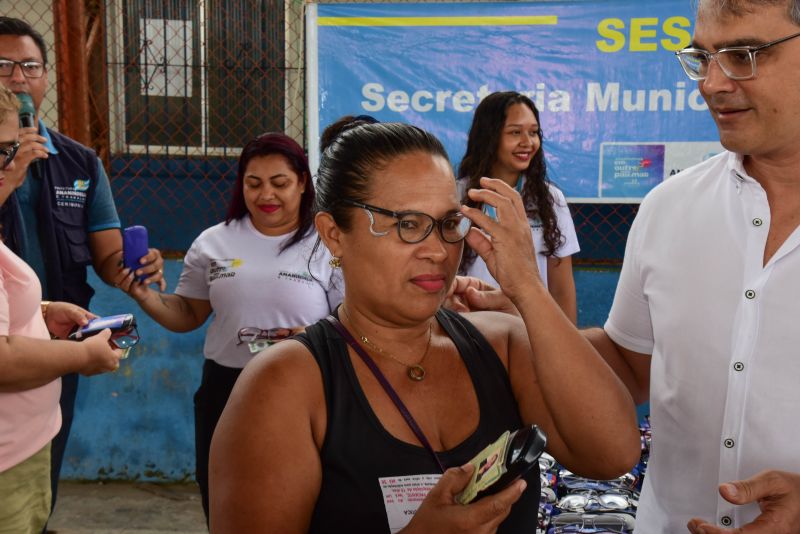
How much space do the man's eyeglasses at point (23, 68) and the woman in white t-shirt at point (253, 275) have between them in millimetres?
810

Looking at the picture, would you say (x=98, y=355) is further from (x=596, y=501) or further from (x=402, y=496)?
(x=596, y=501)

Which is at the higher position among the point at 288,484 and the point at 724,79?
the point at 724,79

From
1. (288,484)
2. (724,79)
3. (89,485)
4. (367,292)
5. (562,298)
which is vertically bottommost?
(89,485)

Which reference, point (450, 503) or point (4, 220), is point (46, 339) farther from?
point (450, 503)

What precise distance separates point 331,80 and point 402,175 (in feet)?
10.5

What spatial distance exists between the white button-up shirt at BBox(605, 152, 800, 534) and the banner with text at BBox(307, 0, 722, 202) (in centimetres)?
287

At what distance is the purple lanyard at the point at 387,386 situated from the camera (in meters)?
1.50

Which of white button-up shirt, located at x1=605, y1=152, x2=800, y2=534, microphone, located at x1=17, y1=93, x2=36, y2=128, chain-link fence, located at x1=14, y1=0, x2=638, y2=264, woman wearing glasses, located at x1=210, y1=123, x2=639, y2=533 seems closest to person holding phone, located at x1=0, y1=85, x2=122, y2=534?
microphone, located at x1=17, y1=93, x2=36, y2=128

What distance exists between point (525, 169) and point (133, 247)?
5.83ft

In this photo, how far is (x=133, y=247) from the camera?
3.07 metres

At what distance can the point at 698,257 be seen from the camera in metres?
1.67

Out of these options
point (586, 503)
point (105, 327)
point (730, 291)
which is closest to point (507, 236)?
point (730, 291)

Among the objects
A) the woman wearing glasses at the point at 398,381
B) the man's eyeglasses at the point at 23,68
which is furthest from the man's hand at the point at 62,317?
the woman wearing glasses at the point at 398,381

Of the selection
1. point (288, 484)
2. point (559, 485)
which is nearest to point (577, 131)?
point (559, 485)
